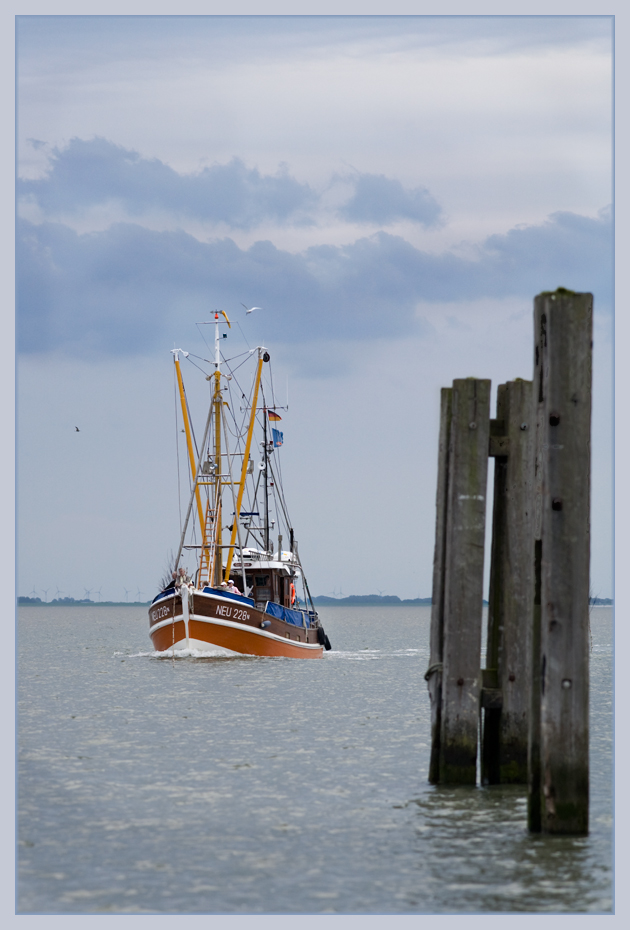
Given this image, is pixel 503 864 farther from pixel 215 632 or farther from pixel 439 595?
pixel 215 632

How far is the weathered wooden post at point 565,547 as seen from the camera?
9898 millimetres

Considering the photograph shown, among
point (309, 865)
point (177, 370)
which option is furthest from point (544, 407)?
point (177, 370)

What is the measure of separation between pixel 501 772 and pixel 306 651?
41.4 metres

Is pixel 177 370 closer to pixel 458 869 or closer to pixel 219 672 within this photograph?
pixel 219 672

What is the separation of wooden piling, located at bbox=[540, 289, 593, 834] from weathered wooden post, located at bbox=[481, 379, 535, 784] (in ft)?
9.57

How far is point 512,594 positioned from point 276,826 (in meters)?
3.64

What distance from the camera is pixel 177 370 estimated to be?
51.0 m

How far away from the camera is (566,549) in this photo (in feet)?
32.6

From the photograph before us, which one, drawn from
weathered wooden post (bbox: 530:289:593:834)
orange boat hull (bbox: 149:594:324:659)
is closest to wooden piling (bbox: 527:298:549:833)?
weathered wooden post (bbox: 530:289:593:834)

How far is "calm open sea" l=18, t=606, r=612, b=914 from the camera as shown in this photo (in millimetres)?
9609

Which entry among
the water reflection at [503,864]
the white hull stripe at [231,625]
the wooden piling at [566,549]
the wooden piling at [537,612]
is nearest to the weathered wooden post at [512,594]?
the water reflection at [503,864]

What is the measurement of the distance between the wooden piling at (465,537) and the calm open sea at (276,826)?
1524 mm

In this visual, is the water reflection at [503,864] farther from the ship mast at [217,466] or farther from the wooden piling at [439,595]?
the ship mast at [217,466]

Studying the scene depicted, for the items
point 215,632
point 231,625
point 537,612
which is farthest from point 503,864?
point 231,625
